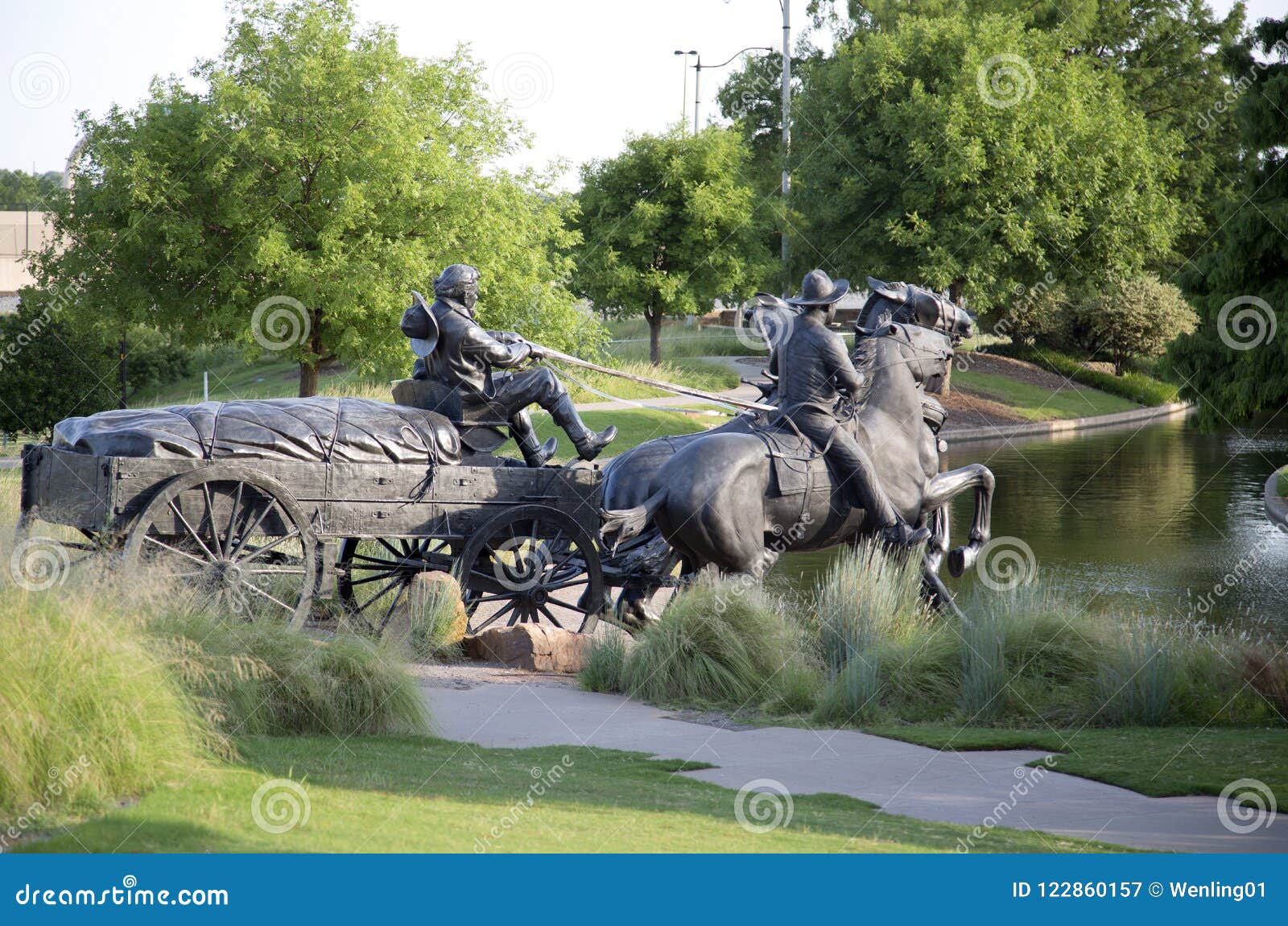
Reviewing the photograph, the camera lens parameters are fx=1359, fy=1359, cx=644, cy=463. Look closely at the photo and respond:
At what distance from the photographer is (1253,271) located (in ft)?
74.8

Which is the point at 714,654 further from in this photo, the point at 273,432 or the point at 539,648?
the point at 273,432

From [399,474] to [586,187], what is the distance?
37.9m

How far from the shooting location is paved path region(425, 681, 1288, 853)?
20.1 ft

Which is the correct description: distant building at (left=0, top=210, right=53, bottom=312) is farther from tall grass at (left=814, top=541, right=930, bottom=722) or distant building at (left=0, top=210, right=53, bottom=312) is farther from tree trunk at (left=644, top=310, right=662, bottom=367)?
tall grass at (left=814, top=541, right=930, bottom=722)

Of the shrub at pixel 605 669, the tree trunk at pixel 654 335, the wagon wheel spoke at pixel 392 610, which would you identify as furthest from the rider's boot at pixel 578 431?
the tree trunk at pixel 654 335

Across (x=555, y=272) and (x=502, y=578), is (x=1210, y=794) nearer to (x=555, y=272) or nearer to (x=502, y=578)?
(x=502, y=578)

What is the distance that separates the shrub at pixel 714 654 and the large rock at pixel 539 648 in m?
1.00

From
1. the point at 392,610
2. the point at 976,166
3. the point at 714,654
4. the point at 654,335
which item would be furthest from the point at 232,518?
the point at 654,335

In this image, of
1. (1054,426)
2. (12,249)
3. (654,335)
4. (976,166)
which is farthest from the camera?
(12,249)

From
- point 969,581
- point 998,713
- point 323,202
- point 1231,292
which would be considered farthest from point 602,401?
point 998,713

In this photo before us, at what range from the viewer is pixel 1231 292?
22922mm

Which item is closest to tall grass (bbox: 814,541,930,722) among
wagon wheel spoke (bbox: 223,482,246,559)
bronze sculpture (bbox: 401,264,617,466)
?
bronze sculpture (bbox: 401,264,617,466)

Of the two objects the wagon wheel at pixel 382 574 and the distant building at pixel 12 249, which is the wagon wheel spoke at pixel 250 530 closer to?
the wagon wheel at pixel 382 574

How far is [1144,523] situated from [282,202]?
48.7 ft
